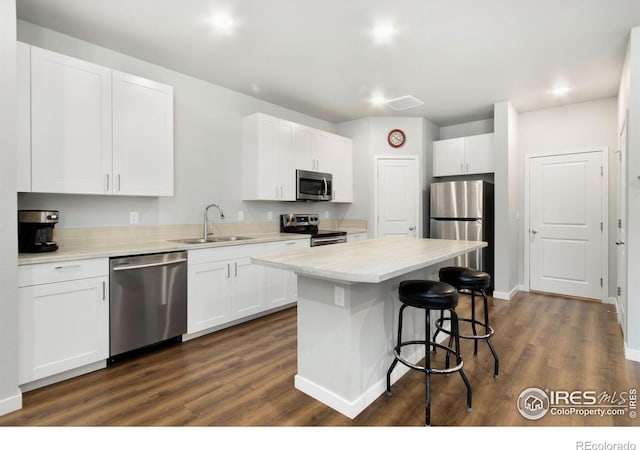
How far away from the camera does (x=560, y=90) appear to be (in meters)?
4.01

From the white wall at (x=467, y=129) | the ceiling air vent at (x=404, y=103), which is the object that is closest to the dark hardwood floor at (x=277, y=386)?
the ceiling air vent at (x=404, y=103)

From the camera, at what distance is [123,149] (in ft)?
9.21

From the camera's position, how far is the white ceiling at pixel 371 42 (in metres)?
2.39

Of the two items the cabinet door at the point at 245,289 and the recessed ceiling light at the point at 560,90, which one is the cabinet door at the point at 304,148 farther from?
the recessed ceiling light at the point at 560,90

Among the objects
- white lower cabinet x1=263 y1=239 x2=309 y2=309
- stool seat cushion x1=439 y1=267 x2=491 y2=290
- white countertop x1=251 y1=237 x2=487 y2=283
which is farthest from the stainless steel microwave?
stool seat cushion x1=439 y1=267 x2=491 y2=290

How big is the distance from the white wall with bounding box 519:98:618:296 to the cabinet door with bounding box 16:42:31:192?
18.5ft

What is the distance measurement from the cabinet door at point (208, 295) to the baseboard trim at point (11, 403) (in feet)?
3.87

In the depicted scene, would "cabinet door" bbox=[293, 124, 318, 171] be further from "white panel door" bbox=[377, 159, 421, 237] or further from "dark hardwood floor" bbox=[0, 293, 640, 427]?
"dark hardwood floor" bbox=[0, 293, 640, 427]

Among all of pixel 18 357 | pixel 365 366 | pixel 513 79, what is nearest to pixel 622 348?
pixel 365 366

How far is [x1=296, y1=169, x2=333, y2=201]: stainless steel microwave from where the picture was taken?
4449mm

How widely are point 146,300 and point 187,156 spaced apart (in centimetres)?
161

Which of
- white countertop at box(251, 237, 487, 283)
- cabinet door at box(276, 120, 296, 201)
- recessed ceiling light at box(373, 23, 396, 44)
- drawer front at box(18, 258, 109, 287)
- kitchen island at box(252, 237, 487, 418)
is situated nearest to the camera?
white countertop at box(251, 237, 487, 283)

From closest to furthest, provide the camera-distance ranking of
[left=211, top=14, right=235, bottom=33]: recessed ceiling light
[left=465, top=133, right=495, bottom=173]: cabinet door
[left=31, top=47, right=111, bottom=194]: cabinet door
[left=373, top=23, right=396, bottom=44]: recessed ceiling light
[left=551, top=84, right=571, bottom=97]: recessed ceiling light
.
→ [left=31, top=47, right=111, bottom=194]: cabinet door < [left=211, top=14, right=235, bottom=33]: recessed ceiling light < [left=373, top=23, right=396, bottom=44]: recessed ceiling light < [left=551, top=84, right=571, bottom=97]: recessed ceiling light < [left=465, top=133, right=495, bottom=173]: cabinet door

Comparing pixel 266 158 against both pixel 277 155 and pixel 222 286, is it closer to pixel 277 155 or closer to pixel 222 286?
pixel 277 155
